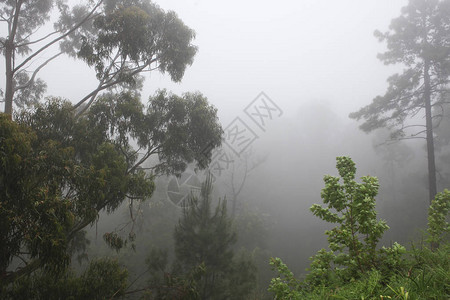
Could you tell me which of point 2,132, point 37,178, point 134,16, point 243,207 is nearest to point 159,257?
point 37,178

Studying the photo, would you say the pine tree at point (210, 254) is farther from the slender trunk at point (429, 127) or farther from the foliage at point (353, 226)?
the slender trunk at point (429, 127)

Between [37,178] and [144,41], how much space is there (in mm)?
4770

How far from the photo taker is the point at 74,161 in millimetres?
4953

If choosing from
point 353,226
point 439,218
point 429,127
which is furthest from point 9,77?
point 429,127

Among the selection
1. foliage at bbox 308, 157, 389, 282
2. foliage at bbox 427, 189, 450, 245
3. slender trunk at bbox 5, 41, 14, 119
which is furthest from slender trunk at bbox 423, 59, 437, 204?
slender trunk at bbox 5, 41, 14, 119

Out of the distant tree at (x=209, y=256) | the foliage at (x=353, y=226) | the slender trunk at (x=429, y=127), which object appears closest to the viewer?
the foliage at (x=353, y=226)

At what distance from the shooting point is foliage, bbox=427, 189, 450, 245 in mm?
2361

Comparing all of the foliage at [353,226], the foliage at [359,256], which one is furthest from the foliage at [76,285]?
the foliage at [353,226]

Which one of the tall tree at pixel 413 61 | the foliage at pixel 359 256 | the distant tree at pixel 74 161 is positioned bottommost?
the foliage at pixel 359 256

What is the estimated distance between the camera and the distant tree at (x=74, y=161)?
3.54 meters

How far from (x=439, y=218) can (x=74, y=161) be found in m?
5.86

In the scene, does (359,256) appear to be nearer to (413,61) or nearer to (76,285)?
(76,285)

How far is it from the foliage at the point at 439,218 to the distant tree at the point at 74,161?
4.63 meters

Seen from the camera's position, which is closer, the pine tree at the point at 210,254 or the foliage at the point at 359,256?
the foliage at the point at 359,256
